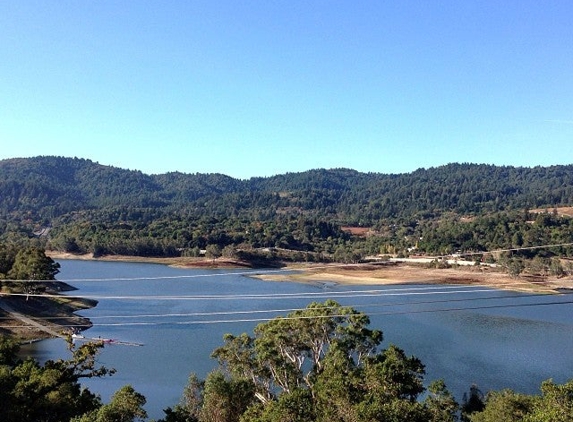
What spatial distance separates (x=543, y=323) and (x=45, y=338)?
114 feet

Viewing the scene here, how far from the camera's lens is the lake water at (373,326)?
23.3 metres

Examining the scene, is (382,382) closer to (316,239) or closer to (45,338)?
(45,338)


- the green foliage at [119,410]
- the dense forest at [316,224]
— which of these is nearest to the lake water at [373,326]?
the green foliage at [119,410]

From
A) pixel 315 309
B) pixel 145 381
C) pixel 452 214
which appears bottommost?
pixel 145 381

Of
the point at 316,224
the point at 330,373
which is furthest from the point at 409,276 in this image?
the point at 330,373

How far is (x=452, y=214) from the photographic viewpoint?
138500mm

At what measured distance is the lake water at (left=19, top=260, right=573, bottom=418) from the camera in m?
23.3

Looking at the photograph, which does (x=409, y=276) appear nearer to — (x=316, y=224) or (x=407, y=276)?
(x=407, y=276)

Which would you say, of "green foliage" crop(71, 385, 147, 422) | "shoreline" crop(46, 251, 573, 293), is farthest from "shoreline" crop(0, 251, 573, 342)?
"green foliage" crop(71, 385, 147, 422)

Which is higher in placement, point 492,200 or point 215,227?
Result: point 492,200

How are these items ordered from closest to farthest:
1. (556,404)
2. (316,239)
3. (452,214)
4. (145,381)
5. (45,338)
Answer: (556,404)
(145,381)
(45,338)
(316,239)
(452,214)

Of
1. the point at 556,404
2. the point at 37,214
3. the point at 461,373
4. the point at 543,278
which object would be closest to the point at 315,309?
the point at 556,404

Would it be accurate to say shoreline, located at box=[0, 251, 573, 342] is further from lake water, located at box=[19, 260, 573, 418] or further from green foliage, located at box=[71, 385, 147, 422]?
green foliage, located at box=[71, 385, 147, 422]

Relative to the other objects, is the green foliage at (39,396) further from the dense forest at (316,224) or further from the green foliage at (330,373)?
the dense forest at (316,224)
